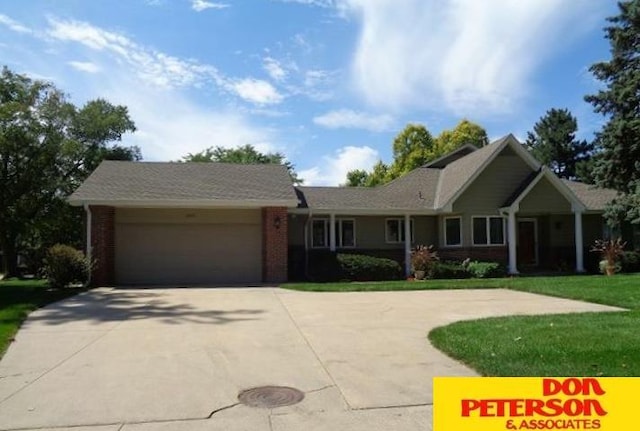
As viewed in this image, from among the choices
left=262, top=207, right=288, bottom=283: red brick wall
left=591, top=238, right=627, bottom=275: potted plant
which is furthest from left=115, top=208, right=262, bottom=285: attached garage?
left=591, top=238, right=627, bottom=275: potted plant

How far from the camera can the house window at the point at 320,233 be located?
950 inches

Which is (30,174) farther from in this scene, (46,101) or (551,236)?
(551,236)

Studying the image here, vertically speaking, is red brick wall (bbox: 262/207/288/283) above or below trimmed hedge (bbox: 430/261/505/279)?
above

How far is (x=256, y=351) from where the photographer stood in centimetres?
812

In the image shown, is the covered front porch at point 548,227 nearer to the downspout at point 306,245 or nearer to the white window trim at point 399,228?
the white window trim at point 399,228

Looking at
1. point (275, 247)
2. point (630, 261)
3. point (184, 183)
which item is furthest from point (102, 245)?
point (630, 261)

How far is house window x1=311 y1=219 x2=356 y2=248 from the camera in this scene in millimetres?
24141

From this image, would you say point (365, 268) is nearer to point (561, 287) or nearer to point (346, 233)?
point (346, 233)

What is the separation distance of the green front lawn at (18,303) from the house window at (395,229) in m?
12.6

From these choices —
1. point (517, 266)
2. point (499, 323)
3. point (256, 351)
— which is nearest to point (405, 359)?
point (256, 351)

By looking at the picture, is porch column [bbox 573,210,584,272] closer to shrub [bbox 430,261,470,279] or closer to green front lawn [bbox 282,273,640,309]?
shrub [bbox 430,261,470,279]

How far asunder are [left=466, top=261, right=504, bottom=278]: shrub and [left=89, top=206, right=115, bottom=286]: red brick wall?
13055 mm

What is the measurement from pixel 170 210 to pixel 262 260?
12.1 ft

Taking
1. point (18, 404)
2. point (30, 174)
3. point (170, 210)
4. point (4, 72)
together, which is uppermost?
point (4, 72)
